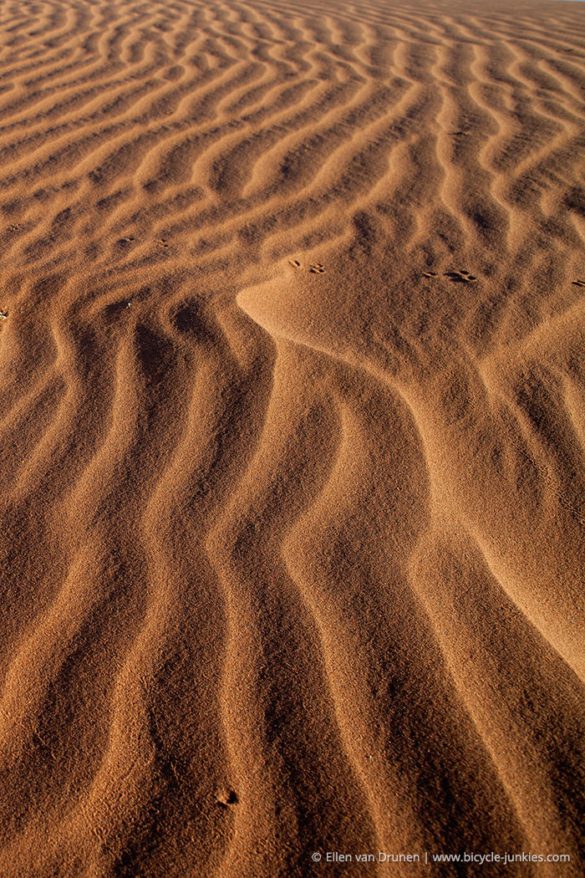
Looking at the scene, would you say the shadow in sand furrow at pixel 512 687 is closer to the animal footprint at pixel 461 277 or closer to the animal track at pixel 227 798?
the animal track at pixel 227 798

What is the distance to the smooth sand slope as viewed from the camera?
123cm

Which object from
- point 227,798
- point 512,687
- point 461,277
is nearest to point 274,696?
point 227,798

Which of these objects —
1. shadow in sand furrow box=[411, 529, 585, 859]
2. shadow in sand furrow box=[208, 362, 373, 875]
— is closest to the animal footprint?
shadow in sand furrow box=[208, 362, 373, 875]

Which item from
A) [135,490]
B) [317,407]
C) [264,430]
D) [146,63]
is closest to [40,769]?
[135,490]

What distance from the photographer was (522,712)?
1.33 metres

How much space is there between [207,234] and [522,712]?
1993 mm

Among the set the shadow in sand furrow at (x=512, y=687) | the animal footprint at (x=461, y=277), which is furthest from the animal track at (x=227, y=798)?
the animal footprint at (x=461, y=277)

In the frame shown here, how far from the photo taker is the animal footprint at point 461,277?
8.10 feet

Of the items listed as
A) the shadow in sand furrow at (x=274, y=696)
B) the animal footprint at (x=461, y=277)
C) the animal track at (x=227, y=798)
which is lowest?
the animal track at (x=227, y=798)

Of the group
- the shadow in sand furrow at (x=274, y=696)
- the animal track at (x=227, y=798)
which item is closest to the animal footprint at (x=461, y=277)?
the shadow in sand furrow at (x=274, y=696)

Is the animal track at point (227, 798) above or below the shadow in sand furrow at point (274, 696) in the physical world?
below

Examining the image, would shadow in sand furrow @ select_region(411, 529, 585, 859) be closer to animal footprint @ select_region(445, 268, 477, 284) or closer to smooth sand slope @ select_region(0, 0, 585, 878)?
smooth sand slope @ select_region(0, 0, 585, 878)

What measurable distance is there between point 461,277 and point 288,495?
1.14 meters

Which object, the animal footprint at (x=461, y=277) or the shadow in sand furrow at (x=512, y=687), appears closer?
the shadow in sand furrow at (x=512, y=687)
